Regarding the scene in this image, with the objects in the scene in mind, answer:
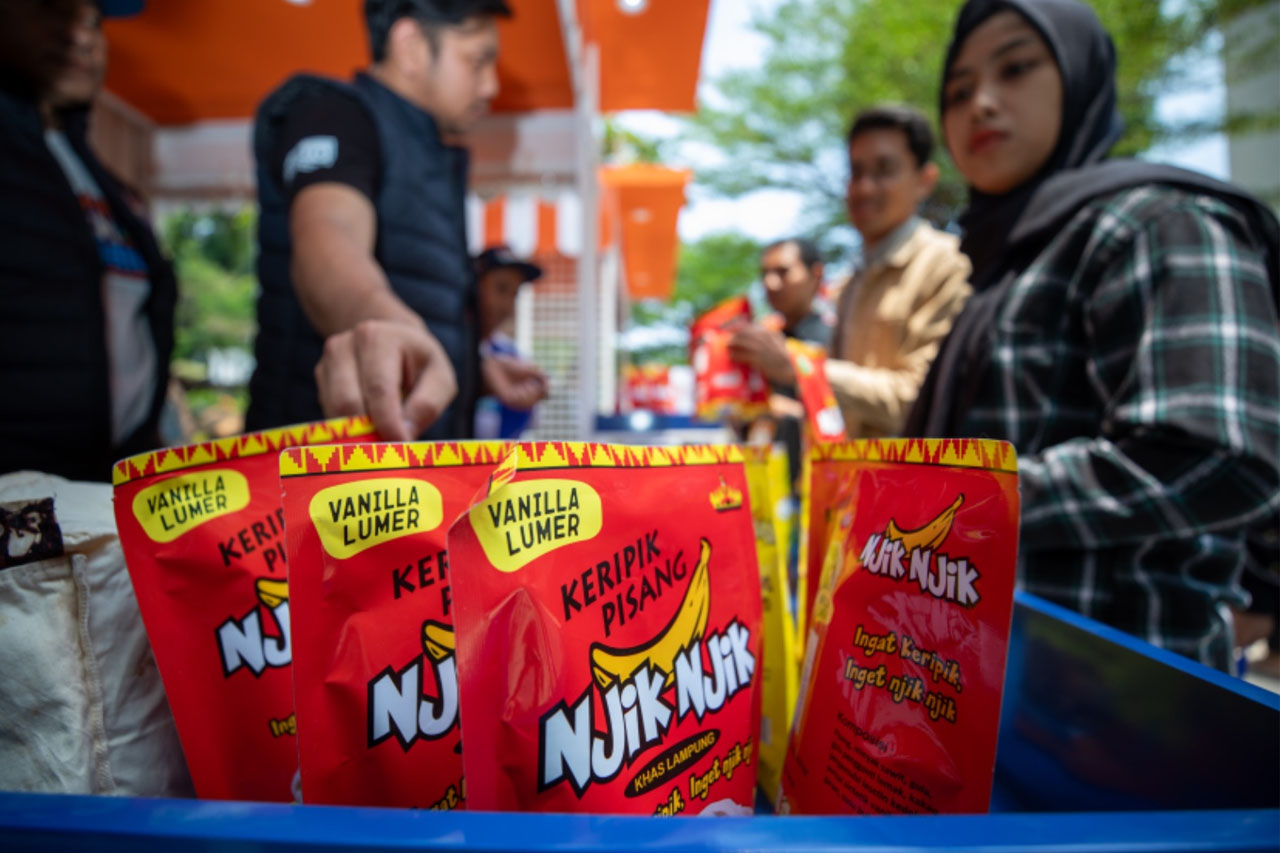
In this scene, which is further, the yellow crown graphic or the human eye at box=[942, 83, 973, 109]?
the human eye at box=[942, 83, 973, 109]

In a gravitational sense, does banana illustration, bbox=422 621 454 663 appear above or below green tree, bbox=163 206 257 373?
below

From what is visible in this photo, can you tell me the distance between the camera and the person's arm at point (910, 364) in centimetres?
172

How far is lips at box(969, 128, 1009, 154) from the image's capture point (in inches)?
49.3

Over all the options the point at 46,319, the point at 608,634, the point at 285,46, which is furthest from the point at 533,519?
the point at 285,46

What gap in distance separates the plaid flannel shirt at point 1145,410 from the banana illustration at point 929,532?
1.61 feet

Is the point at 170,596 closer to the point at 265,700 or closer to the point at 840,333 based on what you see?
the point at 265,700

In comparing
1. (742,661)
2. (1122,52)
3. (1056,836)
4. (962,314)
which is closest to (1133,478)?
(962,314)

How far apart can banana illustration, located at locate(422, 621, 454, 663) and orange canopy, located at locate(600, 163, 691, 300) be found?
591 centimetres

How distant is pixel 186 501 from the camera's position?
537 mm

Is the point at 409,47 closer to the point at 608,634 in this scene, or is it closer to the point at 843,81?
the point at 608,634

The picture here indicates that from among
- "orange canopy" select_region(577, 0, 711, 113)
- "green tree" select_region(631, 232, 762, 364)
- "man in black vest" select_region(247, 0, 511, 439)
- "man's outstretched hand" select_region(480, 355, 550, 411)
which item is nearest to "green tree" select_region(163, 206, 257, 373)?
"green tree" select_region(631, 232, 762, 364)

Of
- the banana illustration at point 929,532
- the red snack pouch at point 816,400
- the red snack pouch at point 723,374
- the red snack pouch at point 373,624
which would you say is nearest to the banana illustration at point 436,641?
the red snack pouch at point 373,624

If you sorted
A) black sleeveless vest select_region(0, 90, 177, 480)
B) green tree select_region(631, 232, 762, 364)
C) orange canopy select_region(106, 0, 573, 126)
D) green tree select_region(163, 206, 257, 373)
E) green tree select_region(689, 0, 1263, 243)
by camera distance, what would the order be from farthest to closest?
green tree select_region(163, 206, 257, 373), green tree select_region(631, 232, 762, 364), green tree select_region(689, 0, 1263, 243), orange canopy select_region(106, 0, 573, 126), black sleeveless vest select_region(0, 90, 177, 480)

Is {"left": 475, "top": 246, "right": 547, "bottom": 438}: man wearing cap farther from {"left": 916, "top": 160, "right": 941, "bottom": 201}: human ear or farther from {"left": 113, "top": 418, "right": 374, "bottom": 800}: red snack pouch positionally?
{"left": 113, "top": 418, "right": 374, "bottom": 800}: red snack pouch
